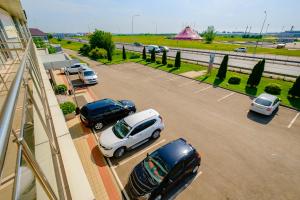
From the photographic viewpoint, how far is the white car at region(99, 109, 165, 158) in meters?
8.61

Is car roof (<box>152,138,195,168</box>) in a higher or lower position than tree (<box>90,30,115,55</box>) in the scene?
lower

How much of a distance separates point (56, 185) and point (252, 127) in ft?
41.3

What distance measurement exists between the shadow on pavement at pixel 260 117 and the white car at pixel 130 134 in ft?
25.2

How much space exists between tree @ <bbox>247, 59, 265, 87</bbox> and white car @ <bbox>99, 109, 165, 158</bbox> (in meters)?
13.4

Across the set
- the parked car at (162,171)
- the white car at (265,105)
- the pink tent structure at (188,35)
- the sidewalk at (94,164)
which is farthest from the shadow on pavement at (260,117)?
the pink tent structure at (188,35)

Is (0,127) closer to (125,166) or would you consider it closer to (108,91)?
(125,166)

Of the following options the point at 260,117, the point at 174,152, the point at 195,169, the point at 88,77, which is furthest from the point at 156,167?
the point at 88,77

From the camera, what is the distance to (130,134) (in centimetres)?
899

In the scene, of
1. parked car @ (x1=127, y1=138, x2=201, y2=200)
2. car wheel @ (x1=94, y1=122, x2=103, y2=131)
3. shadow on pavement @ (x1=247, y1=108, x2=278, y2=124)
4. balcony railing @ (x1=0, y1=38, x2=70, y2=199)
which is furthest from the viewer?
shadow on pavement @ (x1=247, y1=108, x2=278, y2=124)

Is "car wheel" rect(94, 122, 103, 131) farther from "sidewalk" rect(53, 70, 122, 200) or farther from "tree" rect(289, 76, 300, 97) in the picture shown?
"tree" rect(289, 76, 300, 97)

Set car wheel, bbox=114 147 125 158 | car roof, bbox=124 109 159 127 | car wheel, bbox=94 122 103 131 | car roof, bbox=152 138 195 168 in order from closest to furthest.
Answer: car roof, bbox=152 138 195 168 → car wheel, bbox=114 147 125 158 → car roof, bbox=124 109 159 127 → car wheel, bbox=94 122 103 131

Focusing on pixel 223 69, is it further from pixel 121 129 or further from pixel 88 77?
pixel 88 77

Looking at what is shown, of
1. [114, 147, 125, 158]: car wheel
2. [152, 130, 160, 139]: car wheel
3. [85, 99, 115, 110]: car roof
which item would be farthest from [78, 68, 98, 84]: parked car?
[114, 147, 125, 158]: car wheel

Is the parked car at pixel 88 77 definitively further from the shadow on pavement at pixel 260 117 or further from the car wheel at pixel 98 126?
the shadow on pavement at pixel 260 117
